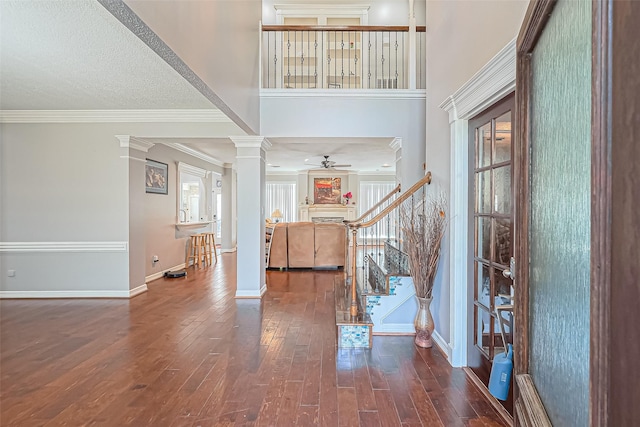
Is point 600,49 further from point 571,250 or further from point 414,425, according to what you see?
point 414,425

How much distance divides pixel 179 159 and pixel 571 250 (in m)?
6.98

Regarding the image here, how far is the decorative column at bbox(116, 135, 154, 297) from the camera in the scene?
4730mm

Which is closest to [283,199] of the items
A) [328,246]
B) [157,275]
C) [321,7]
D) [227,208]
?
[227,208]

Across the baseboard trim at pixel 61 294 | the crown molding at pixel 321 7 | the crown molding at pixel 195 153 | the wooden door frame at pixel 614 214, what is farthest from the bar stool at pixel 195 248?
the wooden door frame at pixel 614 214

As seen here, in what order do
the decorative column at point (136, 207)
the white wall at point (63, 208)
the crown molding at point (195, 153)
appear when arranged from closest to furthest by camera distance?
the white wall at point (63, 208) → the decorative column at point (136, 207) → the crown molding at point (195, 153)

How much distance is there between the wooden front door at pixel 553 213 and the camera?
→ 0.56 meters

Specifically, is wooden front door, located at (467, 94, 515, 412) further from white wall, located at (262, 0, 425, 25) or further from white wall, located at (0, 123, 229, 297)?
white wall, located at (262, 0, 425, 25)

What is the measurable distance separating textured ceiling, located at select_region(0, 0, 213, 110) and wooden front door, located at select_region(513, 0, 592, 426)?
2.52m

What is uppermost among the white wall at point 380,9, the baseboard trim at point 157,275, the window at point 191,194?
the white wall at point 380,9

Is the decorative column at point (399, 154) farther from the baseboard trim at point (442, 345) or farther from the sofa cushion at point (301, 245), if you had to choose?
the sofa cushion at point (301, 245)

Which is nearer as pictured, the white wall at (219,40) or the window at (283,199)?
the white wall at (219,40)

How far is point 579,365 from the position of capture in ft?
1.91

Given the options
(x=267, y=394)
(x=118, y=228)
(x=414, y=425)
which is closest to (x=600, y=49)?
(x=414, y=425)

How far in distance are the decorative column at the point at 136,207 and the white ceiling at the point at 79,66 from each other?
31 cm
